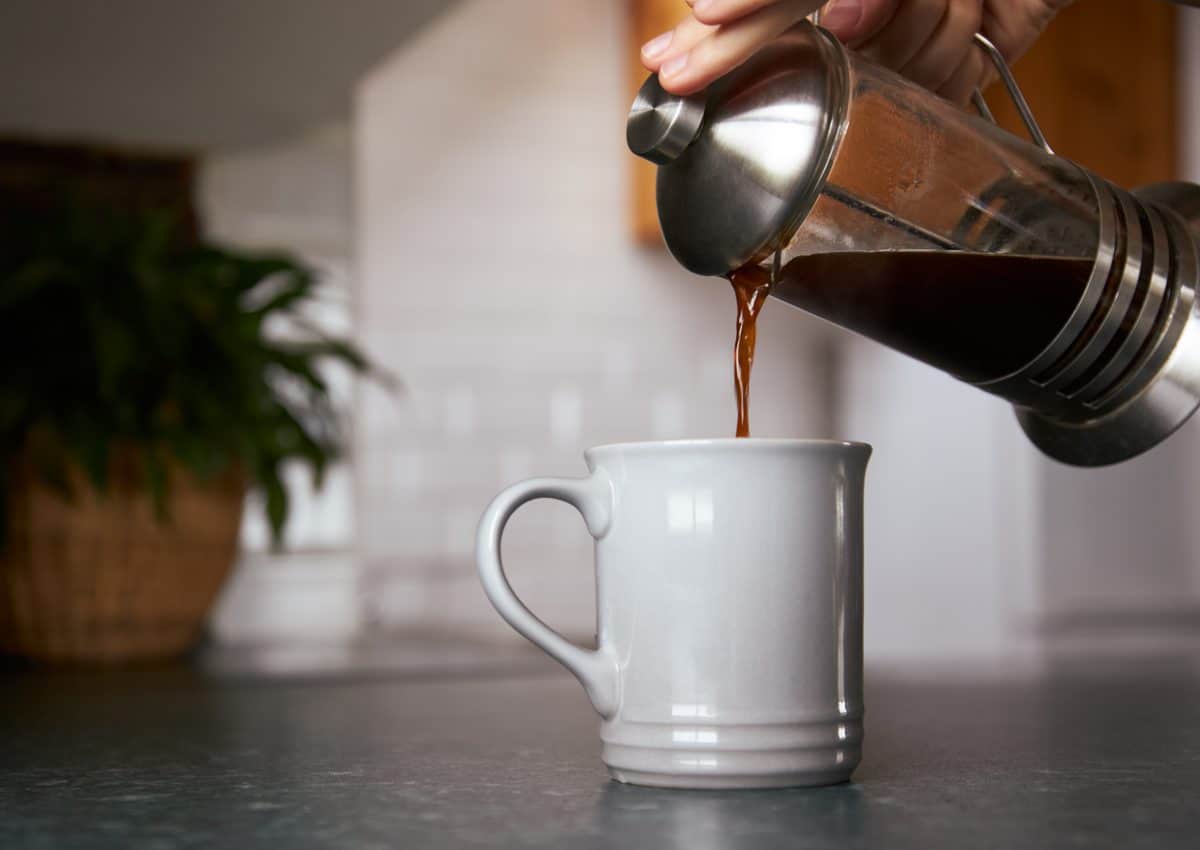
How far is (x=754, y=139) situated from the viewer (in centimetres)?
51

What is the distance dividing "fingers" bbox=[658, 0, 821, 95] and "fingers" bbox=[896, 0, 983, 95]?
0.21 meters

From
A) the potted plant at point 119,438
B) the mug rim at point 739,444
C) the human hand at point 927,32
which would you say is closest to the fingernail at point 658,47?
the human hand at point 927,32

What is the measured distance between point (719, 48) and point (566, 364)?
1851mm

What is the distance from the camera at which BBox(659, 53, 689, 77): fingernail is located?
499 millimetres

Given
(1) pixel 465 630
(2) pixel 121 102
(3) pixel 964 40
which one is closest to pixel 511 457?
(1) pixel 465 630

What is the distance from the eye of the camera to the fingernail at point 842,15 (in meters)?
0.67

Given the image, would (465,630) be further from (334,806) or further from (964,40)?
(334,806)

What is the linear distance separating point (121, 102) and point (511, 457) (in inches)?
34.1

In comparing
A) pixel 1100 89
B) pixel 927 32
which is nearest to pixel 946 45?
pixel 927 32

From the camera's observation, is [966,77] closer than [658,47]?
No

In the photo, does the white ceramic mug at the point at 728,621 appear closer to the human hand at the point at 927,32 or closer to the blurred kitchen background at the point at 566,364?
the human hand at the point at 927,32

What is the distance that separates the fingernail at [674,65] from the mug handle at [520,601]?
148 millimetres

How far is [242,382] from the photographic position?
1443mm

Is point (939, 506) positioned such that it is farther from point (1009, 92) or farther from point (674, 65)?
point (674, 65)
